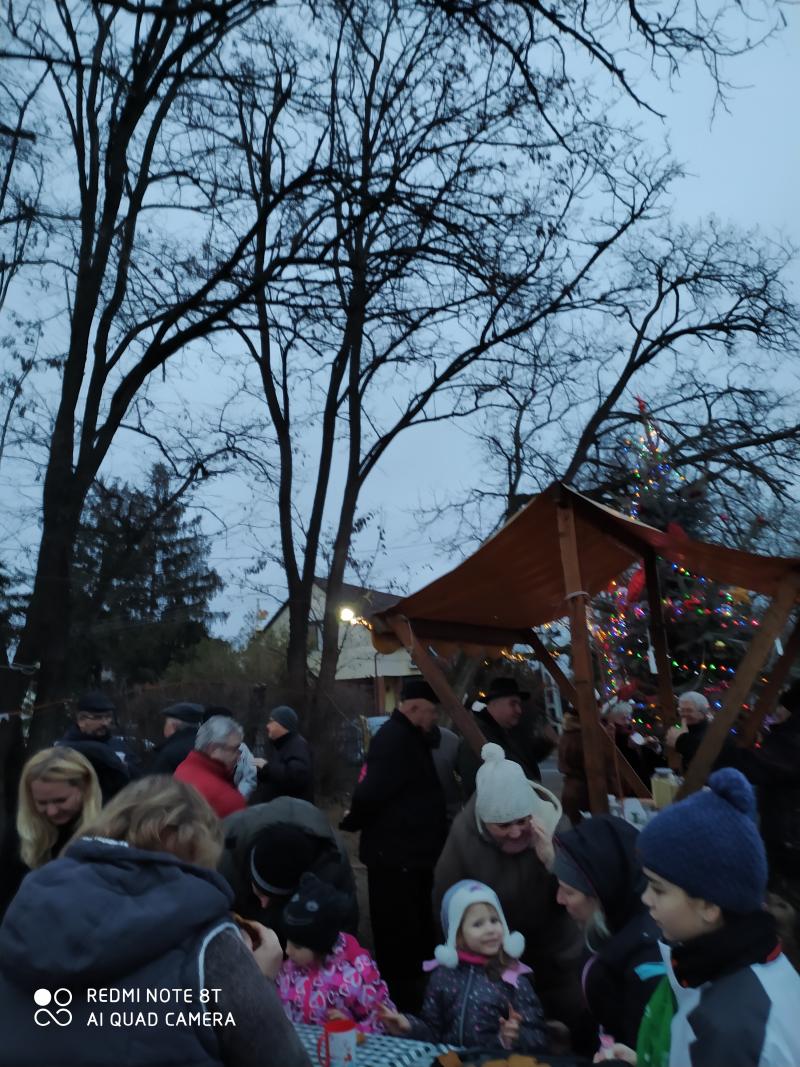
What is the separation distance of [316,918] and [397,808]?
5.13 ft

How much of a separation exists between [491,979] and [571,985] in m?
0.52

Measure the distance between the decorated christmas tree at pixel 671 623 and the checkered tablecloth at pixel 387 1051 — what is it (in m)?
4.33

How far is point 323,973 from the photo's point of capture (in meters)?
2.89

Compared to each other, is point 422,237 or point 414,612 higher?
point 422,237

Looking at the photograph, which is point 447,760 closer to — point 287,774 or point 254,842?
point 287,774

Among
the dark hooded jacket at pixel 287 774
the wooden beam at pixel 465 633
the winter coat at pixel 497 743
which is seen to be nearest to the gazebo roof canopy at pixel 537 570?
the wooden beam at pixel 465 633

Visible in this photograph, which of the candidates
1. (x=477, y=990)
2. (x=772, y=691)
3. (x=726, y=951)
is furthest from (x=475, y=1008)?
(x=772, y=691)

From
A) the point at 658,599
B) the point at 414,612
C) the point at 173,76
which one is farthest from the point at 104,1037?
the point at 173,76

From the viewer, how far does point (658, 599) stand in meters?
4.98

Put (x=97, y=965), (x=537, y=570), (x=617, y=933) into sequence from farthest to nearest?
(x=537, y=570) → (x=617, y=933) → (x=97, y=965)

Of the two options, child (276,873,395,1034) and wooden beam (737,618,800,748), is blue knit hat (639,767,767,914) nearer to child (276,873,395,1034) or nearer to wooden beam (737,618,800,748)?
child (276,873,395,1034)

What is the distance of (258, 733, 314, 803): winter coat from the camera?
542 cm

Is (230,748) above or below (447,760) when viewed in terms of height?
above

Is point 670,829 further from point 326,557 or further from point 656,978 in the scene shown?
point 326,557
